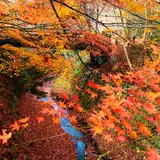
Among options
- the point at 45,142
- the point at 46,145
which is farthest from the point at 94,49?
the point at 46,145

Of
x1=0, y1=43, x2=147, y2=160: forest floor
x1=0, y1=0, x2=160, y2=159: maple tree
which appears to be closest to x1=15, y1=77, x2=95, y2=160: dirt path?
x1=0, y1=43, x2=147, y2=160: forest floor

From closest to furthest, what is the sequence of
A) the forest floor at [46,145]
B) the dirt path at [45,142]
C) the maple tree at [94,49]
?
the maple tree at [94,49], the forest floor at [46,145], the dirt path at [45,142]

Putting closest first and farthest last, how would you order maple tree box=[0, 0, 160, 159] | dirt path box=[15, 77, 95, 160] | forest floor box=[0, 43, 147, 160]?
maple tree box=[0, 0, 160, 159] < forest floor box=[0, 43, 147, 160] < dirt path box=[15, 77, 95, 160]

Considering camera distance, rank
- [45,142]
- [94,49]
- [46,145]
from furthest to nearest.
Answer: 1. [94,49]
2. [45,142]
3. [46,145]

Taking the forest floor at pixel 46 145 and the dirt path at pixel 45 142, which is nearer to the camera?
the forest floor at pixel 46 145

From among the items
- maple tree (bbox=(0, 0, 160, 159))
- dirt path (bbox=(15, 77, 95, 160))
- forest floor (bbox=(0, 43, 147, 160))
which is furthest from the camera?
dirt path (bbox=(15, 77, 95, 160))

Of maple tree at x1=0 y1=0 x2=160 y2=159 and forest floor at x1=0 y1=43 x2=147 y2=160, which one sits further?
forest floor at x1=0 y1=43 x2=147 y2=160

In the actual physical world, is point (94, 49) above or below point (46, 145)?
above

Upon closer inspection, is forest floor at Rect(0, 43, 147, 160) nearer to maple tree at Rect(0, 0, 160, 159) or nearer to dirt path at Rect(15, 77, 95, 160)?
dirt path at Rect(15, 77, 95, 160)

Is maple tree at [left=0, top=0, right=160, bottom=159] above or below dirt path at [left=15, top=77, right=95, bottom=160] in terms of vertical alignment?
above

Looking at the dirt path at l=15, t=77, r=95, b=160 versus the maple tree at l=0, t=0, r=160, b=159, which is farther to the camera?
the dirt path at l=15, t=77, r=95, b=160

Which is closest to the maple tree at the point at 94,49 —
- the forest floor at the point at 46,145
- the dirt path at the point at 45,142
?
the forest floor at the point at 46,145

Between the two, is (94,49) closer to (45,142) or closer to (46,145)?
(45,142)

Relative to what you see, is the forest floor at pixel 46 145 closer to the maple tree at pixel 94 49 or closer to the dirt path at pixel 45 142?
the dirt path at pixel 45 142
